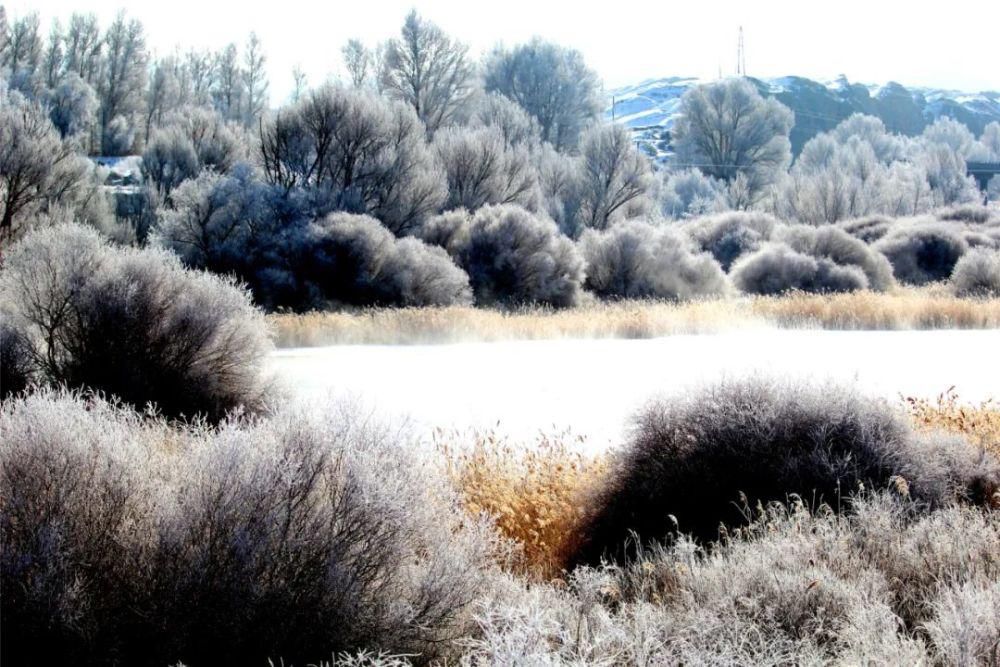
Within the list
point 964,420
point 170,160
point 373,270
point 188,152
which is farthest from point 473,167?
point 964,420

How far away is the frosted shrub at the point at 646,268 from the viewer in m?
29.0

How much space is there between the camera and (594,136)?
41.6 m

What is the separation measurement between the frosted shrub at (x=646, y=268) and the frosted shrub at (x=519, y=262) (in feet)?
7.26

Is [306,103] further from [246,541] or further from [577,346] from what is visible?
[246,541]

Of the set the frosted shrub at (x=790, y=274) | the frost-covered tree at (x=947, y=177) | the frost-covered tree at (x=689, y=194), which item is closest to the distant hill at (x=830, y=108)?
the frost-covered tree at (x=689, y=194)

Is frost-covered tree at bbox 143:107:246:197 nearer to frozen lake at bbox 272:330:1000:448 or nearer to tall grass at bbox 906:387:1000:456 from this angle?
frozen lake at bbox 272:330:1000:448

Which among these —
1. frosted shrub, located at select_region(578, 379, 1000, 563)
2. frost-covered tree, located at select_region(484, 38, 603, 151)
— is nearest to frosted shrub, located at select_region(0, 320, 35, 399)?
frosted shrub, located at select_region(578, 379, 1000, 563)

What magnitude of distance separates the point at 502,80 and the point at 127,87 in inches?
981

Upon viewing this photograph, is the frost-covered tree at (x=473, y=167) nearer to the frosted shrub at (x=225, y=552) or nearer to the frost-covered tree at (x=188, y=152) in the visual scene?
the frost-covered tree at (x=188, y=152)

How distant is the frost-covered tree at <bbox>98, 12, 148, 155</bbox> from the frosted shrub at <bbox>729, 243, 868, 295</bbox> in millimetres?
43685

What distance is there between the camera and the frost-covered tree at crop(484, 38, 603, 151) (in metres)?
58.1

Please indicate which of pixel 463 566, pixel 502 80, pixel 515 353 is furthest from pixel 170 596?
pixel 502 80

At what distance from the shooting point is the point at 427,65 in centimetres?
4938

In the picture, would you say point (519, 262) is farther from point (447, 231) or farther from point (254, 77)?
point (254, 77)
